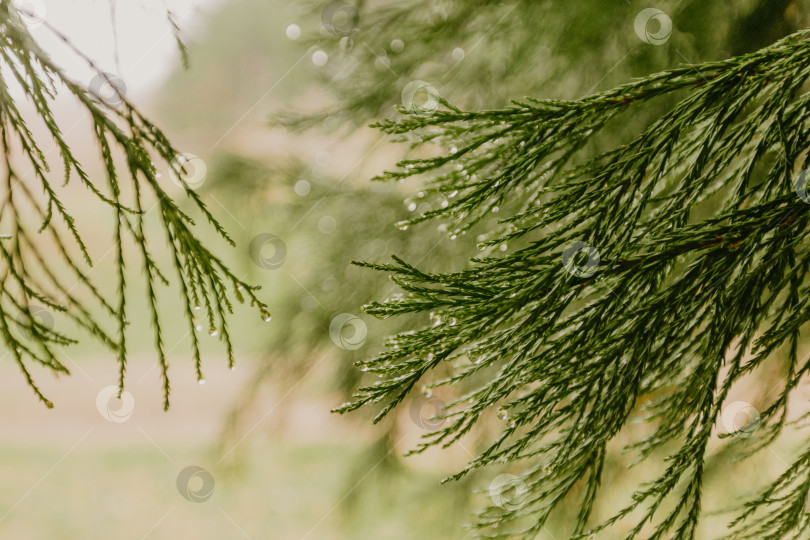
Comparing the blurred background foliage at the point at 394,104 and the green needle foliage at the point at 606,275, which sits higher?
the blurred background foliage at the point at 394,104

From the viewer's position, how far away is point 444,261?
3.79m

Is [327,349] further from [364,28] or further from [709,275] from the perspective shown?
[709,275]

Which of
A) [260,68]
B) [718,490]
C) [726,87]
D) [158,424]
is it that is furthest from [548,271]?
[260,68]

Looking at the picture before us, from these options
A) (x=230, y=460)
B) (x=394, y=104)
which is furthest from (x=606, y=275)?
(x=230, y=460)

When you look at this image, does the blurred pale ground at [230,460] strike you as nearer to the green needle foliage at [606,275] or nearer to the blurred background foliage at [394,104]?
the blurred background foliage at [394,104]

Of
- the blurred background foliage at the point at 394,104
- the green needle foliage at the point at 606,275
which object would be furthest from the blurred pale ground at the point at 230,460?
the green needle foliage at the point at 606,275

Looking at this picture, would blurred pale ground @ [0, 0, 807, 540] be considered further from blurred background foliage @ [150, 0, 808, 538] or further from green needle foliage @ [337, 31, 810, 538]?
green needle foliage @ [337, 31, 810, 538]

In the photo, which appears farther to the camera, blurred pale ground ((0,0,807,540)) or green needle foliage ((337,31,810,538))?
blurred pale ground ((0,0,807,540))

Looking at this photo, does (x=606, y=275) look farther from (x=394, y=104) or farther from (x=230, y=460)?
(x=230, y=460)

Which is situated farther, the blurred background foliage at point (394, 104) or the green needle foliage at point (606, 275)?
the blurred background foliage at point (394, 104)

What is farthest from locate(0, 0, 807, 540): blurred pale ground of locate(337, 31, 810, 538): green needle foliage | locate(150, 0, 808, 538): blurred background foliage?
locate(337, 31, 810, 538): green needle foliage

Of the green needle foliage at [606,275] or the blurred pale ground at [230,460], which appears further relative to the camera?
the blurred pale ground at [230,460]

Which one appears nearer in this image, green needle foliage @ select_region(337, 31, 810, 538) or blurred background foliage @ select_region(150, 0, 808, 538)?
green needle foliage @ select_region(337, 31, 810, 538)

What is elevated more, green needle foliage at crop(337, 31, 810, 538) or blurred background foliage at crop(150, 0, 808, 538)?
blurred background foliage at crop(150, 0, 808, 538)
